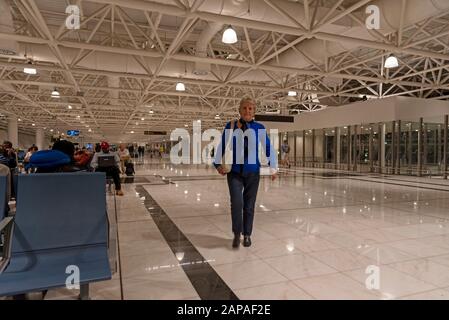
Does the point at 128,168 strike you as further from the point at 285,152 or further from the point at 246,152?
the point at 285,152

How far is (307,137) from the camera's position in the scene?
896 inches

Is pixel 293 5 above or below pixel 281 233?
above

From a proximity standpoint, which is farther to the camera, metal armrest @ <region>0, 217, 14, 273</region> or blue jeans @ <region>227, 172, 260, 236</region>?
blue jeans @ <region>227, 172, 260, 236</region>

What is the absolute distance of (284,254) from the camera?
328 cm

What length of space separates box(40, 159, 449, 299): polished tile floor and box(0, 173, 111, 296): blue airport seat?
0.41 meters

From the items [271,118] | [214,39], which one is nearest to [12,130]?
[271,118]

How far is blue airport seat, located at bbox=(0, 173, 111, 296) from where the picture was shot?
1.96 m

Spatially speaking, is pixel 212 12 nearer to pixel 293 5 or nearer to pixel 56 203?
pixel 293 5

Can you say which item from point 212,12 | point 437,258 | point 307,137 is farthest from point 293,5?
point 307,137

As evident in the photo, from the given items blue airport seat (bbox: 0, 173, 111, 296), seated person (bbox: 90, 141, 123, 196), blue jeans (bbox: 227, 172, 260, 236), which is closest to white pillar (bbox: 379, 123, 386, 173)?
seated person (bbox: 90, 141, 123, 196)

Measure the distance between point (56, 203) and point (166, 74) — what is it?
9.52m

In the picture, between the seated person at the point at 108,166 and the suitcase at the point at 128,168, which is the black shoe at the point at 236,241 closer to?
the seated person at the point at 108,166

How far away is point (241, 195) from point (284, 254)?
767 millimetres

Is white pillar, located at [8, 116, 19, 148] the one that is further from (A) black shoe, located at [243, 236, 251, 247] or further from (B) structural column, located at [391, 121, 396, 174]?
(A) black shoe, located at [243, 236, 251, 247]
